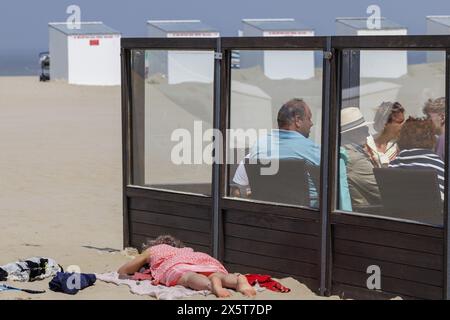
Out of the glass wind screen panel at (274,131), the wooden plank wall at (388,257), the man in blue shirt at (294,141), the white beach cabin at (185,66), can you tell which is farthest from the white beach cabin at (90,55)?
the wooden plank wall at (388,257)

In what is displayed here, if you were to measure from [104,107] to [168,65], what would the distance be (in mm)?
18290

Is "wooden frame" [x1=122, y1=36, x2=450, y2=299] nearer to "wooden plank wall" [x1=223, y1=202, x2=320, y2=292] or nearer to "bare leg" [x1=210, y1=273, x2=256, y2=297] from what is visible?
"wooden plank wall" [x1=223, y1=202, x2=320, y2=292]

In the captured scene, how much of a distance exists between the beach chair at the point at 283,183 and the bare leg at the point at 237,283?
0.72 metres

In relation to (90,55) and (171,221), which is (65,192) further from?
(90,55)

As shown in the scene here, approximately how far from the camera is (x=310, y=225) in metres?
7.02

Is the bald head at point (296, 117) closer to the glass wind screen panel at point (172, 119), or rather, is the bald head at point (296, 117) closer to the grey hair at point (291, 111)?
the grey hair at point (291, 111)


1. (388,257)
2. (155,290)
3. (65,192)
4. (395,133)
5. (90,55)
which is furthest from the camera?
(90,55)

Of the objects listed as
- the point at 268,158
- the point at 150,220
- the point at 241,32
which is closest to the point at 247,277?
the point at 268,158

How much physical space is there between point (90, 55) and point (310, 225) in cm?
2658

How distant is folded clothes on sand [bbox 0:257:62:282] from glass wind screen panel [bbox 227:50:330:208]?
4.44ft

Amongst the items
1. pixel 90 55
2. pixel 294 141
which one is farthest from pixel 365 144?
pixel 90 55

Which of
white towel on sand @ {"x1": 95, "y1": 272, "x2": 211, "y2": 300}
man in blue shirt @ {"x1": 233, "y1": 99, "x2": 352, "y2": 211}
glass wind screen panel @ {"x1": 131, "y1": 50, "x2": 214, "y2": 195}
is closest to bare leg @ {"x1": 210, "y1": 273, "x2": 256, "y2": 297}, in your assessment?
white towel on sand @ {"x1": 95, "y1": 272, "x2": 211, "y2": 300}

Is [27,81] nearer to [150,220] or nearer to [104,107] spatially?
[104,107]

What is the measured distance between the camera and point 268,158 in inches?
290
